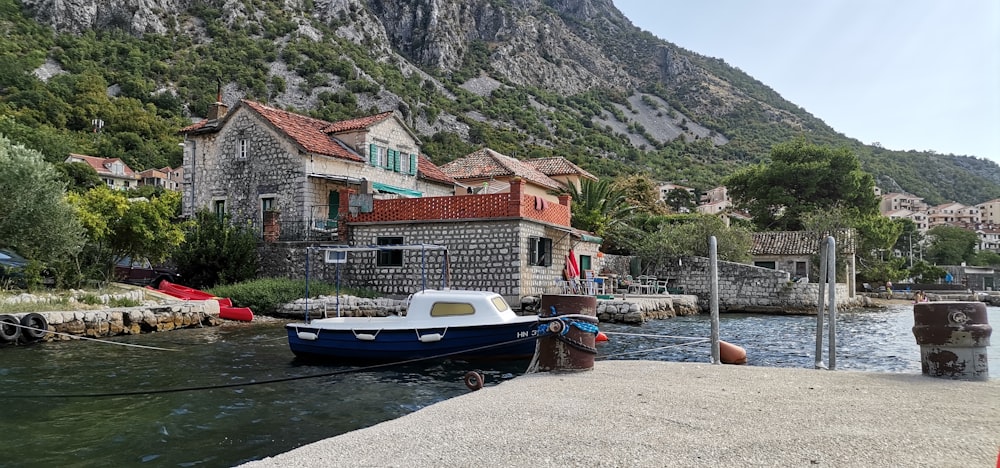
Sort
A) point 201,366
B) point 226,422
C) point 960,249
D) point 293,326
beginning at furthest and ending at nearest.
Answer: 1. point 960,249
2. point 293,326
3. point 201,366
4. point 226,422

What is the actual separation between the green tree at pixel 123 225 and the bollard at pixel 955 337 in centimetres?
2391

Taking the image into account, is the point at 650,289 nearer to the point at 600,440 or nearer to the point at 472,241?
the point at 472,241

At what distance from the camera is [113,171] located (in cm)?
7231

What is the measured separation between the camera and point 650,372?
9703 mm

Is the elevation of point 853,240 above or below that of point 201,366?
above

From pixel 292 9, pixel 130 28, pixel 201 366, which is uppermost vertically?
pixel 292 9

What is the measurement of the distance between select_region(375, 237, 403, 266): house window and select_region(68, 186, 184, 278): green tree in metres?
7.83

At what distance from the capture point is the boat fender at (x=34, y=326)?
54.9ft

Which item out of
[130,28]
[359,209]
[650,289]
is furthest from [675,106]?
[359,209]

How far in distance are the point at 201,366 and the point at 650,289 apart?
26455 mm

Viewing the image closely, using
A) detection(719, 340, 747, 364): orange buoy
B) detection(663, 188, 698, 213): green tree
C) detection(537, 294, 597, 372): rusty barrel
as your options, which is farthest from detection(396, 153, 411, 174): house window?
detection(663, 188, 698, 213): green tree

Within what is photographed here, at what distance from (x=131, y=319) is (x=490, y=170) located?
23.2 meters

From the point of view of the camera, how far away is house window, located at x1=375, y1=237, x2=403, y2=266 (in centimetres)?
2698

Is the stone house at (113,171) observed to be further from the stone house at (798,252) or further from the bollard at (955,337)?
the bollard at (955,337)
